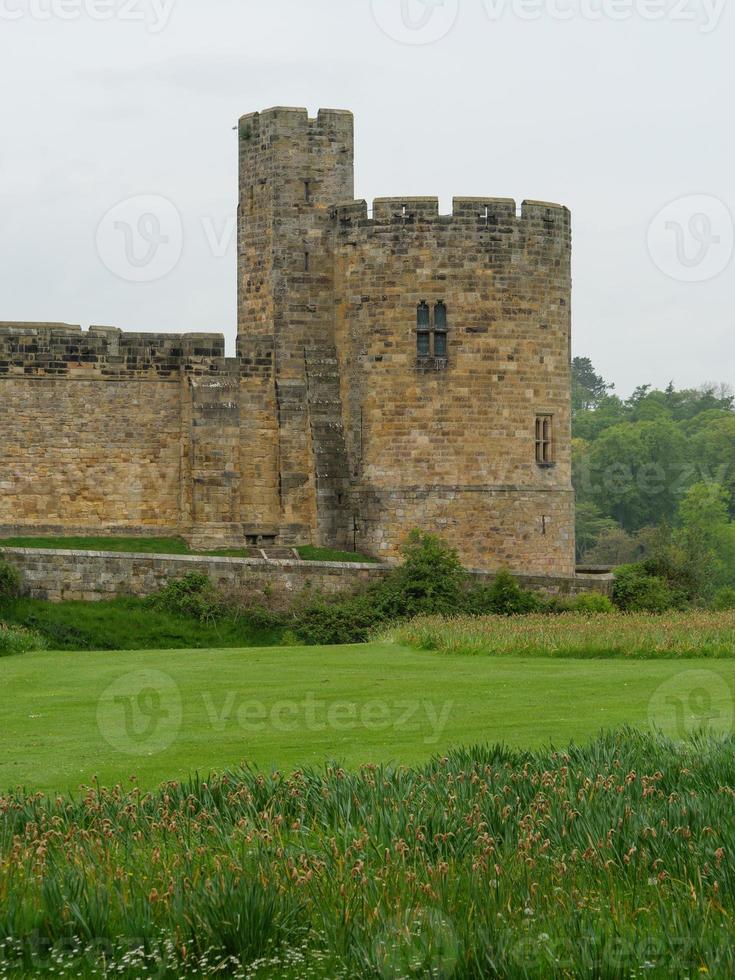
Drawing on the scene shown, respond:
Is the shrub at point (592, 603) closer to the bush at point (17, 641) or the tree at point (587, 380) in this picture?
the bush at point (17, 641)

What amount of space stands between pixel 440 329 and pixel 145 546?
296 inches

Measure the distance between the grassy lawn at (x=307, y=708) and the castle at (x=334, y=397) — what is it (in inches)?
456

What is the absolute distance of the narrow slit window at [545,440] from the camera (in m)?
33.8

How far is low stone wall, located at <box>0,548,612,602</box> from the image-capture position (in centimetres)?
2858

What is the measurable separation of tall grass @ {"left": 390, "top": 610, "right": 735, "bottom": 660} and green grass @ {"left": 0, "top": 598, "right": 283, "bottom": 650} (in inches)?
154

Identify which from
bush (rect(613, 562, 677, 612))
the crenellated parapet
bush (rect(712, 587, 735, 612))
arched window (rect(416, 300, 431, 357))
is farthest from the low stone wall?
the crenellated parapet

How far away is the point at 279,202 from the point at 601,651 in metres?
15.8

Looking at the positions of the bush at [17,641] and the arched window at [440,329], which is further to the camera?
the arched window at [440,329]

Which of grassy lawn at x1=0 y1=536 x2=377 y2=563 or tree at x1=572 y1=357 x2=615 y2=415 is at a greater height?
tree at x1=572 y1=357 x2=615 y2=415

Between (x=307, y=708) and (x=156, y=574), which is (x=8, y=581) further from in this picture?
(x=307, y=708)

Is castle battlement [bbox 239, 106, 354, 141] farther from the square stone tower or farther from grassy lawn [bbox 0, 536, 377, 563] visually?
grassy lawn [bbox 0, 536, 377, 563]

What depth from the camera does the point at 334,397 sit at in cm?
3356

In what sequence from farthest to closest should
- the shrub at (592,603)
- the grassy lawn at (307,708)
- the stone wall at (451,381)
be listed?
the stone wall at (451,381) → the shrub at (592,603) → the grassy lawn at (307,708)

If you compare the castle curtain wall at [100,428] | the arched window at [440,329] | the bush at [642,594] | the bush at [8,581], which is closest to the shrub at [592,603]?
the bush at [642,594]
